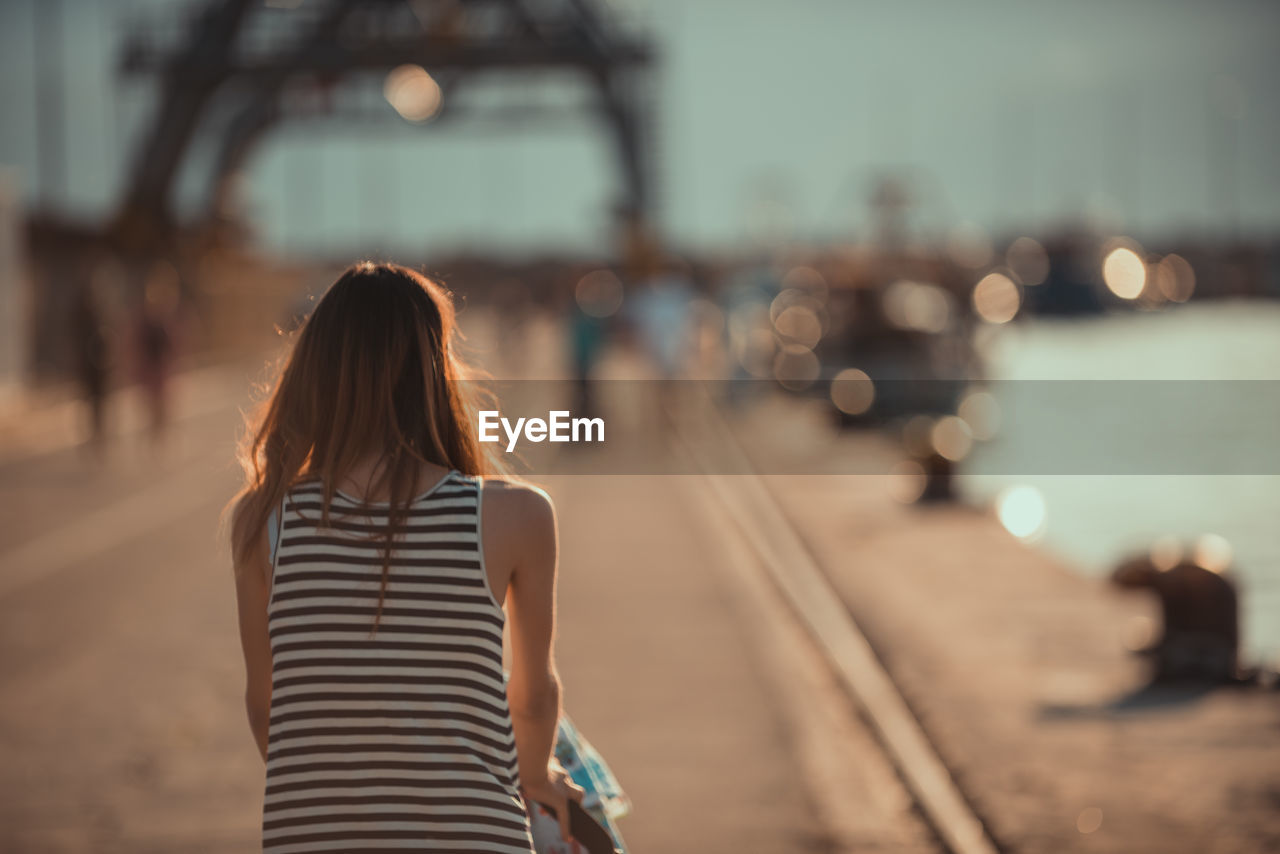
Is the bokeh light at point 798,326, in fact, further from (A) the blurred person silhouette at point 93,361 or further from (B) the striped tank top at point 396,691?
(B) the striped tank top at point 396,691

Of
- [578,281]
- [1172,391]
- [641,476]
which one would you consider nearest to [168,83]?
[578,281]

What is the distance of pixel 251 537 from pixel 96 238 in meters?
32.9

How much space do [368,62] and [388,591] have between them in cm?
3329

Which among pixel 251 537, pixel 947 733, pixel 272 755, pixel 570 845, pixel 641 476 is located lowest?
pixel 641 476

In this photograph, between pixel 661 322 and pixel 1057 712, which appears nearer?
pixel 1057 712

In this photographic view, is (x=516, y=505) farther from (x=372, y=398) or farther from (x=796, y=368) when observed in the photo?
(x=796, y=368)

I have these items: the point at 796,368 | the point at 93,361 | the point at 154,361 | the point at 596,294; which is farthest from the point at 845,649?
the point at 796,368

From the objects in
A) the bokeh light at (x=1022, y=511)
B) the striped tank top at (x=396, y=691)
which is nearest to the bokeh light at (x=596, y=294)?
the bokeh light at (x=1022, y=511)

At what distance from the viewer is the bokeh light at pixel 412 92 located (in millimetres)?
33156

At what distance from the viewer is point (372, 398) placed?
2600mm

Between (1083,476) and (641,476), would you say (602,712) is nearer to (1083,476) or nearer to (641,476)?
(641,476)

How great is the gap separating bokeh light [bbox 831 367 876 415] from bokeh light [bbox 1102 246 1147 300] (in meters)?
87.8

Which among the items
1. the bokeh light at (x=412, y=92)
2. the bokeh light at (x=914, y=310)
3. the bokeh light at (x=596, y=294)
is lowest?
the bokeh light at (x=914, y=310)

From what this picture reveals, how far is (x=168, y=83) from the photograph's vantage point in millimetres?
36000
